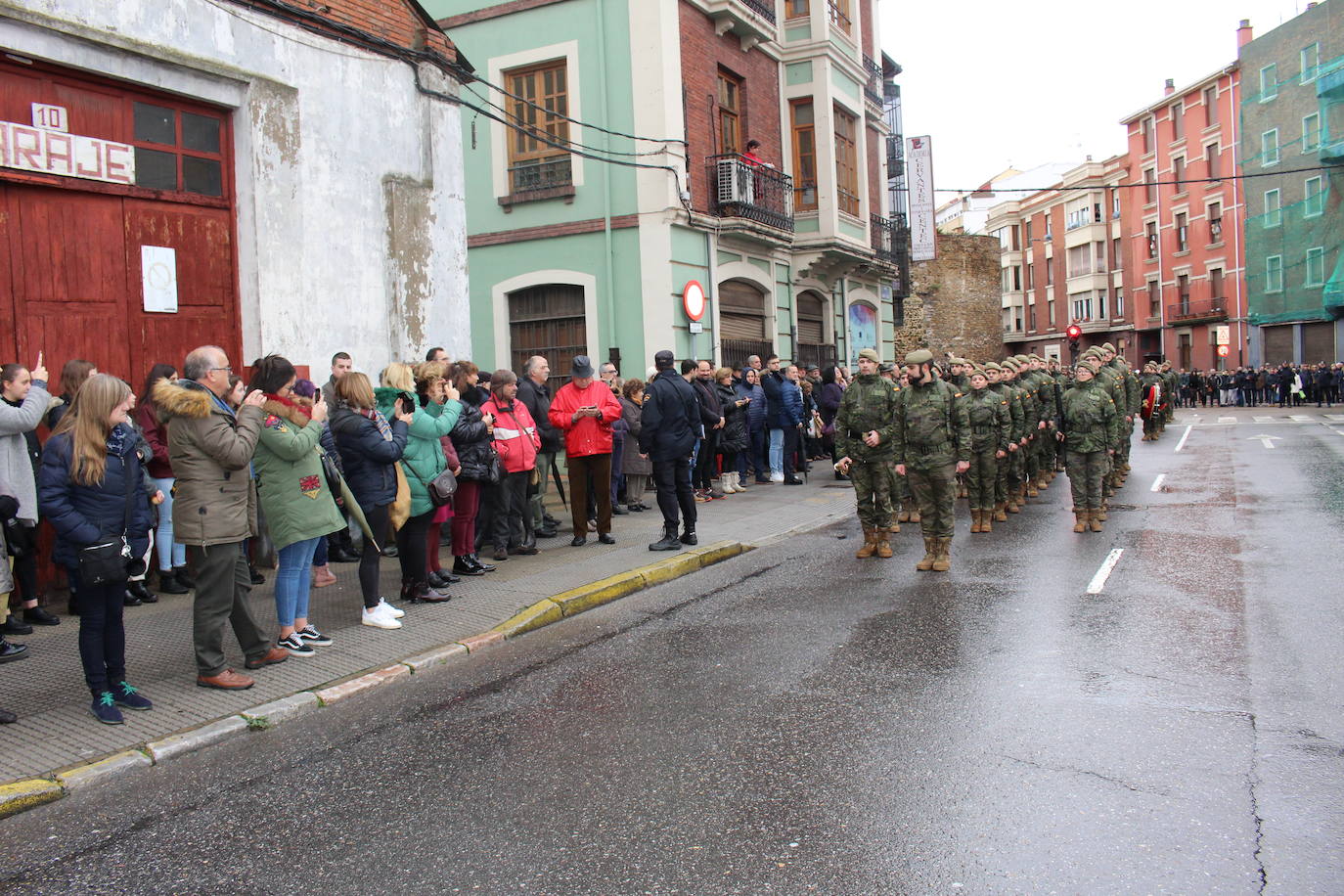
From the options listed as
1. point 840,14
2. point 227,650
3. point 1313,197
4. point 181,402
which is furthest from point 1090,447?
point 1313,197

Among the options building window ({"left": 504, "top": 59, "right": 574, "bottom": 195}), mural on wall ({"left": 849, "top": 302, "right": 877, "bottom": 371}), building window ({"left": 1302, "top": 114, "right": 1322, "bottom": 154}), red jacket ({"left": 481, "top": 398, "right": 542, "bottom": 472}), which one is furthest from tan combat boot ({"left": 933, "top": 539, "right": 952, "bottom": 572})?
building window ({"left": 1302, "top": 114, "right": 1322, "bottom": 154})

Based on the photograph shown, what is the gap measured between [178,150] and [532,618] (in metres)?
5.59

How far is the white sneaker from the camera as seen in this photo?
277 inches

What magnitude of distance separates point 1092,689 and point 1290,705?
897 mm

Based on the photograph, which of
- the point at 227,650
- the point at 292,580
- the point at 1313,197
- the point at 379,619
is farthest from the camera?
the point at 1313,197

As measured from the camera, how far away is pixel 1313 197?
44250 mm

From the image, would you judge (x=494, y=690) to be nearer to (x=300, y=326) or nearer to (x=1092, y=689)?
(x=1092, y=689)

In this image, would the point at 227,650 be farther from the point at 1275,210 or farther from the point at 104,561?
the point at 1275,210

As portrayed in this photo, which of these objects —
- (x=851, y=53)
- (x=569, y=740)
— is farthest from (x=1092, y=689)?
(x=851, y=53)

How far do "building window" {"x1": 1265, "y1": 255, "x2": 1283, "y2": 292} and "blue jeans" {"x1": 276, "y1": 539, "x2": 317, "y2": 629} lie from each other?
5078cm

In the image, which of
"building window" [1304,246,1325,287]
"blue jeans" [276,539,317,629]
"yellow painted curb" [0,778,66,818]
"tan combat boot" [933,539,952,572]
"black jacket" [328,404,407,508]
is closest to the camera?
"yellow painted curb" [0,778,66,818]

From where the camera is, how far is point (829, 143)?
21891 mm

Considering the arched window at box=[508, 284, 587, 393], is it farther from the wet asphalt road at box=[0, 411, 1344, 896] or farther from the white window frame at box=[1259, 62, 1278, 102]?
the white window frame at box=[1259, 62, 1278, 102]

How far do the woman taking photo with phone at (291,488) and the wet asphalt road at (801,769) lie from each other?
3.60 ft
